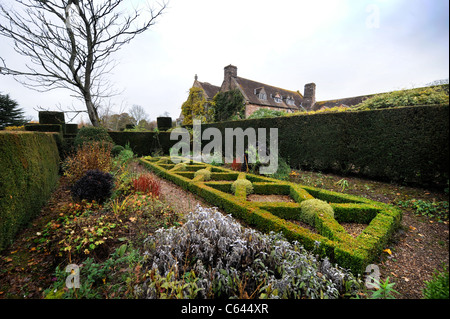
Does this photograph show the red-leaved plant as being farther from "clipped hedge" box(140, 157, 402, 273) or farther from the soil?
"clipped hedge" box(140, 157, 402, 273)

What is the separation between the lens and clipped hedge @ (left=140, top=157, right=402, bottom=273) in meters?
2.35

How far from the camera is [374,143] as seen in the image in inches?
218

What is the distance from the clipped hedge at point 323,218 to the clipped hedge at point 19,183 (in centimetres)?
333

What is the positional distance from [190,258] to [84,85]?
1187 centimetres

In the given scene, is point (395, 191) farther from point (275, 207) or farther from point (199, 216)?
point (199, 216)

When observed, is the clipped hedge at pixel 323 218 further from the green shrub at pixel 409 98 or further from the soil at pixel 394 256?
the green shrub at pixel 409 98

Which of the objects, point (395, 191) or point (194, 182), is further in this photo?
point (194, 182)

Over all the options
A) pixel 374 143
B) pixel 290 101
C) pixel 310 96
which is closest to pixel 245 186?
pixel 374 143

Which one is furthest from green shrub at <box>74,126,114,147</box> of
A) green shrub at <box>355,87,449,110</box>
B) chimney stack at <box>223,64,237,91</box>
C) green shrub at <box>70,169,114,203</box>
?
chimney stack at <box>223,64,237,91</box>

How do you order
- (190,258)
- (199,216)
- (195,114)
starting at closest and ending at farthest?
1. (190,258)
2. (199,216)
3. (195,114)

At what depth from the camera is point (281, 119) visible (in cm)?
841

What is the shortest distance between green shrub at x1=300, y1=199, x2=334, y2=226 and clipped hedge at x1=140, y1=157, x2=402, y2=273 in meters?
0.02

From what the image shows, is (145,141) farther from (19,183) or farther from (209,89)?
(209,89)
